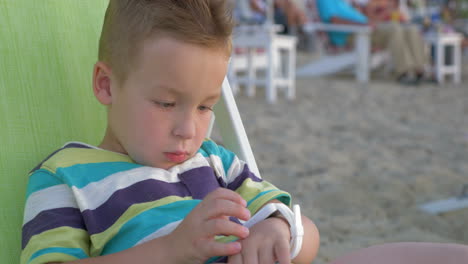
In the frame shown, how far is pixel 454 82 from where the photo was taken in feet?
24.8

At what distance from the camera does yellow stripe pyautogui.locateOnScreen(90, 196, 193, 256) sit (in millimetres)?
909

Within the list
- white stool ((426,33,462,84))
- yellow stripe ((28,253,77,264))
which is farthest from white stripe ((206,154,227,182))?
white stool ((426,33,462,84))

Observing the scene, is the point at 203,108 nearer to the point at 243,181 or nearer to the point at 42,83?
the point at 243,181

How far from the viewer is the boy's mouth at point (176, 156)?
97 centimetres

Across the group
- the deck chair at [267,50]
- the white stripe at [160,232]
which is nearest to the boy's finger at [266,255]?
the white stripe at [160,232]

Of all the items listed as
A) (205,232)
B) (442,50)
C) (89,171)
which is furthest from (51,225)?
(442,50)

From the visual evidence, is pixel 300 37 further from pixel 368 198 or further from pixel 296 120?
pixel 368 198

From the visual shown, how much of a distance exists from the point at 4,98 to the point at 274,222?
2.25 feet

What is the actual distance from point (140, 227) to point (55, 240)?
13 cm

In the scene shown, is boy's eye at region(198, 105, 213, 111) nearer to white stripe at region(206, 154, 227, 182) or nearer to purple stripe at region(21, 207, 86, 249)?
white stripe at region(206, 154, 227, 182)

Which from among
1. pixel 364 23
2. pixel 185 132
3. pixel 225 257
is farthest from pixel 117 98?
pixel 364 23

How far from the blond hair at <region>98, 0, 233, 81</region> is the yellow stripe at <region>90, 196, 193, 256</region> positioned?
21 centimetres

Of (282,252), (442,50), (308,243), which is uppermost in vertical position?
(282,252)

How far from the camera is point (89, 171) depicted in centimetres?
98
